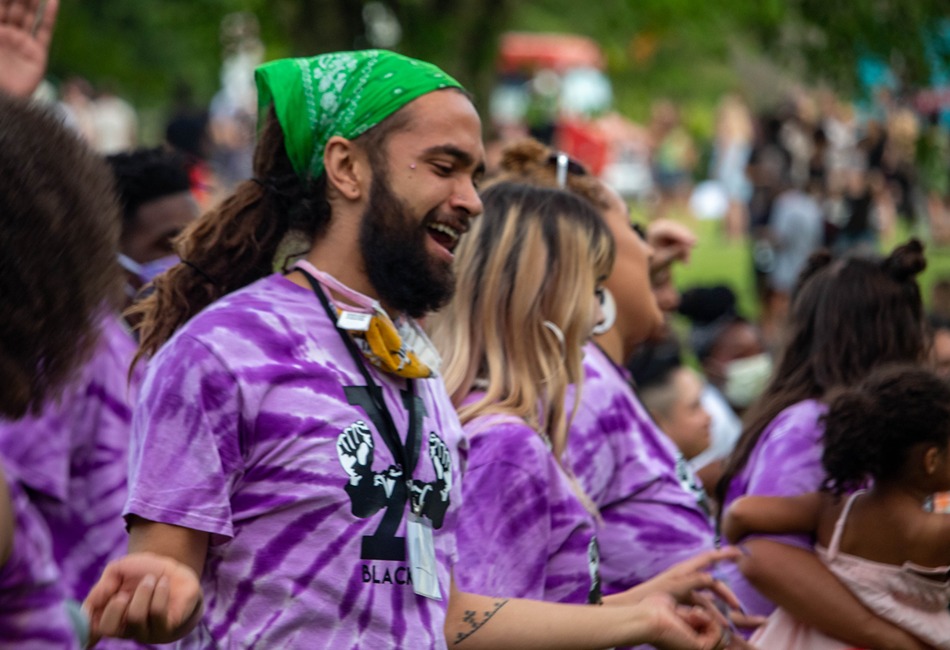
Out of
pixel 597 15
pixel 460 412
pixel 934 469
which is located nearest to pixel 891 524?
pixel 934 469

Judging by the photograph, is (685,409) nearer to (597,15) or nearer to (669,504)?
(669,504)

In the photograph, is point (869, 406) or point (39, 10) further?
point (869, 406)

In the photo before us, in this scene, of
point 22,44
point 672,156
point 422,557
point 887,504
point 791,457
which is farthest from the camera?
point 672,156

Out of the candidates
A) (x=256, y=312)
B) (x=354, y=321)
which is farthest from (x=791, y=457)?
(x=256, y=312)

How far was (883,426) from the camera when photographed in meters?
3.96

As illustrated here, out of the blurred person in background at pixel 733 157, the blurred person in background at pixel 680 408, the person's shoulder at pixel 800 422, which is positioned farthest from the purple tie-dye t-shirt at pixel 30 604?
the blurred person in background at pixel 733 157

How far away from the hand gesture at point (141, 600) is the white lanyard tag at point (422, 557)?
2.13 ft

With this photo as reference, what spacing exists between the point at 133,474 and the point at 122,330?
176 centimetres

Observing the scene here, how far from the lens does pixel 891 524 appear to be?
4000mm

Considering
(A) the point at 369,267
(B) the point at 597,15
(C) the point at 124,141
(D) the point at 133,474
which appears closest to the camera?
(D) the point at 133,474

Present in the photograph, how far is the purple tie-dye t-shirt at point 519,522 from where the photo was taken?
335 centimetres

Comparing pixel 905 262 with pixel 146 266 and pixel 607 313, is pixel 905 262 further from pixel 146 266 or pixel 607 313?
pixel 146 266

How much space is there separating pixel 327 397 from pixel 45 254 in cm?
107

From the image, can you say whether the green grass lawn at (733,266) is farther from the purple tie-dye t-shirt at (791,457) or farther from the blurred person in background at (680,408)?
the purple tie-dye t-shirt at (791,457)
